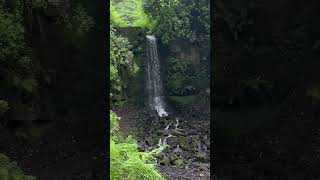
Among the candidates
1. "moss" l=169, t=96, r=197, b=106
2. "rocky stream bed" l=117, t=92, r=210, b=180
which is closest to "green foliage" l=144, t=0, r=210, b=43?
"moss" l=169, t=96, r=197, b=106

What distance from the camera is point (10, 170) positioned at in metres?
3.69

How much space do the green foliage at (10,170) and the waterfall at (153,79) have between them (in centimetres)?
1624

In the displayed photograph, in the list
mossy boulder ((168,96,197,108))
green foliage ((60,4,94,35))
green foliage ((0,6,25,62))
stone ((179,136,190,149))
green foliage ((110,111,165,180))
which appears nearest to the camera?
green foliage ((0,6,25,62))

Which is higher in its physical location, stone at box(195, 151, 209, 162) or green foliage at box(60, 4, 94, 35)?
green foliage at box(60, 4, 94, 35)

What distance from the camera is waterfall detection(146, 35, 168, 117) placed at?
66.5 feet

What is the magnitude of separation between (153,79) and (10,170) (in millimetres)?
17101

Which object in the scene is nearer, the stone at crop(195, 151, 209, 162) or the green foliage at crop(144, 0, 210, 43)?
the stone at crop(195, 151, 209, 162)

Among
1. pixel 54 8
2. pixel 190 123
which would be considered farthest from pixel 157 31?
pixel 54 8

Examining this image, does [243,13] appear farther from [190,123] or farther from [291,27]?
[190,123]

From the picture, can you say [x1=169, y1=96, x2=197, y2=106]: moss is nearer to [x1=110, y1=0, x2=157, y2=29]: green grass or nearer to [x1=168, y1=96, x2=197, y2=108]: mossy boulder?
[x1=168, y1=96, x2=197, y2=108]: mossy boulder

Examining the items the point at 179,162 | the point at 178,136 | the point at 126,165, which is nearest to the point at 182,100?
the point at 178,136

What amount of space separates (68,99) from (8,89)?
Result: 1.82ft

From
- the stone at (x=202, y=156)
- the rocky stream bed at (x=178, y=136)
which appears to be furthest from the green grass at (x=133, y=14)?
the stone at (x=202, y=156)

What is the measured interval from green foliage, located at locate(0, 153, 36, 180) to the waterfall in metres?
16.2
